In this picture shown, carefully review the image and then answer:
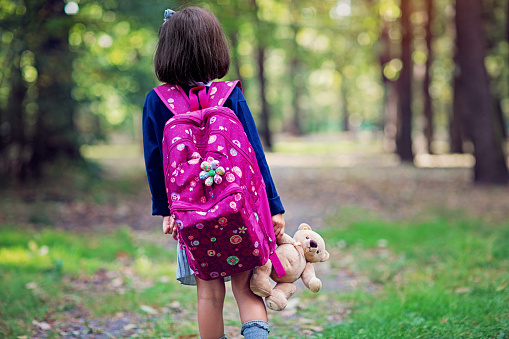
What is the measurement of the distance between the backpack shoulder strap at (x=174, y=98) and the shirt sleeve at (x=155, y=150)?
47mm

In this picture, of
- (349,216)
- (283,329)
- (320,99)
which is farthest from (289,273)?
(320,99)

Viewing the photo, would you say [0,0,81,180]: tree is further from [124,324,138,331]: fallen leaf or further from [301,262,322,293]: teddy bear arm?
[301,262,322,293]: teddy bear arm

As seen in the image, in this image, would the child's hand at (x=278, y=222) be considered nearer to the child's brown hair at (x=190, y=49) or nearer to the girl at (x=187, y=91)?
the girl at (x=187, y=91)

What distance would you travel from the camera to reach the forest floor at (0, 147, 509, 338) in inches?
165

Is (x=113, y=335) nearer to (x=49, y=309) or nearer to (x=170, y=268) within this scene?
(x=49, y=309)

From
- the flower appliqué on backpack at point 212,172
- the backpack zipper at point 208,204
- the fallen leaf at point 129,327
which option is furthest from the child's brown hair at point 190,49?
the fallen leaf at point 129,327

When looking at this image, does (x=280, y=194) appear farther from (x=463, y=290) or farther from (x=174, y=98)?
(x=174, y=98)

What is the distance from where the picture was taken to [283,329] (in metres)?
3.99

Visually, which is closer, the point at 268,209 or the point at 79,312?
the point at 268,209

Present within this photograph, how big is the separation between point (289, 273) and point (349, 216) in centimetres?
658

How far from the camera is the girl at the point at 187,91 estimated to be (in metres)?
2.58

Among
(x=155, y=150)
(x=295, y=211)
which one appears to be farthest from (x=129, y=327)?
(x=295, y=211)

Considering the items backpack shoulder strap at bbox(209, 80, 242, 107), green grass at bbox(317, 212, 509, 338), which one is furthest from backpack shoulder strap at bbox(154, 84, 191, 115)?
green grass at bbox(317, 212, 509, 338)

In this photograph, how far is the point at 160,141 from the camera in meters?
2.61
